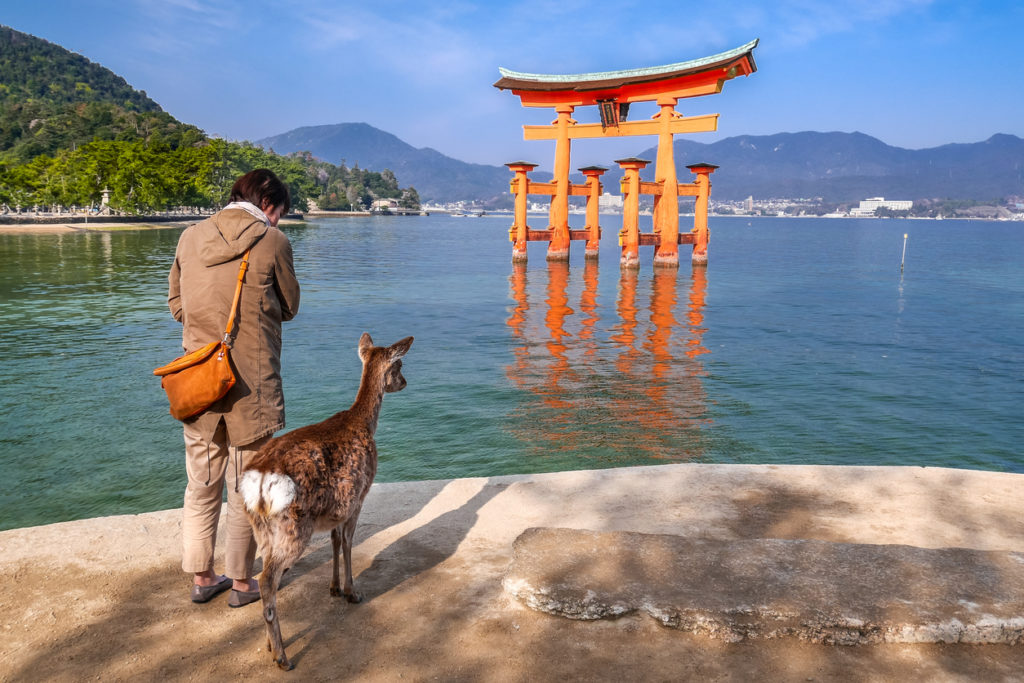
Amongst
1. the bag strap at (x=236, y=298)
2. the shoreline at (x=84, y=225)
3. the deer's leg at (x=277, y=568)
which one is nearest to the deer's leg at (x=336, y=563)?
the deer's leg at (x=277, y=568)

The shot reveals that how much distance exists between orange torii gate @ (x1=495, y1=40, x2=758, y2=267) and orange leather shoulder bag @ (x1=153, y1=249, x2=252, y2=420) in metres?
25.3

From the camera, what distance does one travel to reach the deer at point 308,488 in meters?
2.67

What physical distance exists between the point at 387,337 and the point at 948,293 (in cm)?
2214

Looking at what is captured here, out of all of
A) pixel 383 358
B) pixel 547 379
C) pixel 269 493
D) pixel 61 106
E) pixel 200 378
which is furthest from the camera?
pixel 61 106

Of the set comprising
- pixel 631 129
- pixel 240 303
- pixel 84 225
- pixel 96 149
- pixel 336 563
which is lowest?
pixel 336 563

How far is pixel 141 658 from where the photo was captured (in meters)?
2.77

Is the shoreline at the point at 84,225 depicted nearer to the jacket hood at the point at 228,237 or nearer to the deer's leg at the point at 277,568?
the jacket hood at the point at 228,237

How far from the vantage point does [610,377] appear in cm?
1183

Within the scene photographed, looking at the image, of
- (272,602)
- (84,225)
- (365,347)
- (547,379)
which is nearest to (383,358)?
(365,347)

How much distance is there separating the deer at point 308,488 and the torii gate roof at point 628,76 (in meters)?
24.8

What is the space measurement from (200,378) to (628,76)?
2671 cm

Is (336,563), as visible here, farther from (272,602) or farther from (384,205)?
(384,205)

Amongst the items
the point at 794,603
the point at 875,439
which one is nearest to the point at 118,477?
the point at 794,603

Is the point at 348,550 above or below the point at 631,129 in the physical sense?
below
